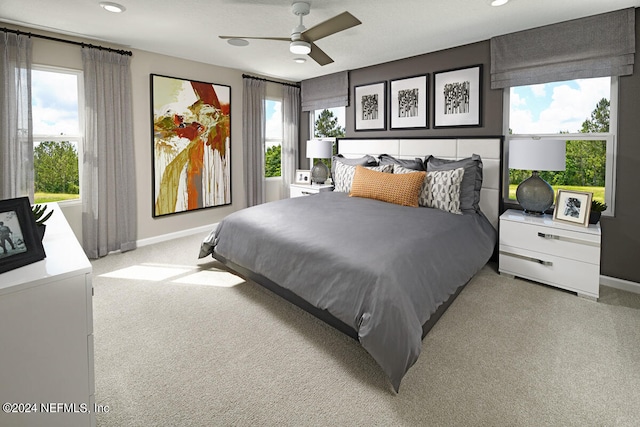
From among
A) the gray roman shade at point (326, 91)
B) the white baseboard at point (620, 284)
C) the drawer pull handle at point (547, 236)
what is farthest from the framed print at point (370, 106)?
the white baseboard at point (620, 284)

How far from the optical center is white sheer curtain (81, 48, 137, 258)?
383 cm

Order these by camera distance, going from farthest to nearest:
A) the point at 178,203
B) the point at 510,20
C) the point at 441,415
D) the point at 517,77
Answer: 1. the point at 178,203
2. the point at 517,77
3. the point at 510,20
4. the point at 441,415

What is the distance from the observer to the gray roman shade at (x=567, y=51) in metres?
2.95

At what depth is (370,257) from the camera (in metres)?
2.14

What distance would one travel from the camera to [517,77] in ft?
11.6

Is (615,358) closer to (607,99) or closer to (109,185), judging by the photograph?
(607,99)

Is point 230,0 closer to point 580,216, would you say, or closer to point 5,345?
point 5,345

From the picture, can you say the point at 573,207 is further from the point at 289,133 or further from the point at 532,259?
the point at 289,133

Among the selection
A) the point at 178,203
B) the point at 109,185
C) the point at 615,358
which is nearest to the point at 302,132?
the point at 178,203

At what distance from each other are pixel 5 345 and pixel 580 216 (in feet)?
12.5

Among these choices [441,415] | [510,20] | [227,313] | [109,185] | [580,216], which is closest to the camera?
[441,415]

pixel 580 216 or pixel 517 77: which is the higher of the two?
pixel 517 77

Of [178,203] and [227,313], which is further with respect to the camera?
[178,203]

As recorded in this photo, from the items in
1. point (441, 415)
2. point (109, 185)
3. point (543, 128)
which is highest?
point (543, 128)
